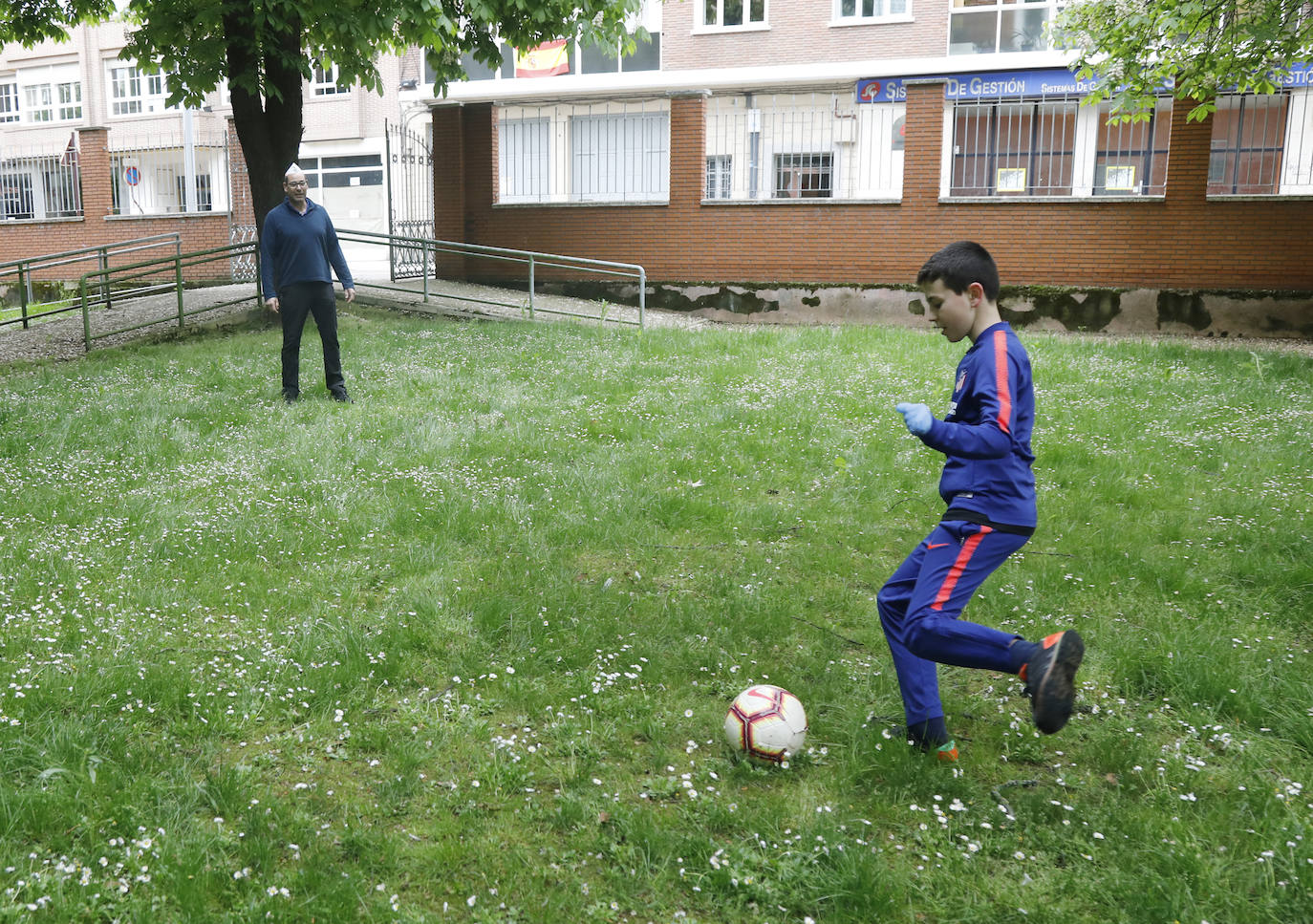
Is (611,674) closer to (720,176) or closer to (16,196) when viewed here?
(720,176)

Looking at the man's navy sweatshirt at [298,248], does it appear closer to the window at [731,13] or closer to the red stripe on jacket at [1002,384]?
the red stripe on jacket at [1002,384]

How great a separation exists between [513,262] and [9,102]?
105ft

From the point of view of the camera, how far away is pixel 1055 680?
3348mm

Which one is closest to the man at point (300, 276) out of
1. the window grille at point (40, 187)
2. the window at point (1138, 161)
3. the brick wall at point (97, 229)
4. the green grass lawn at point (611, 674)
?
the green grass lawn at point (611, 674)

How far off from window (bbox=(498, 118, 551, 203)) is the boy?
56.4 ft

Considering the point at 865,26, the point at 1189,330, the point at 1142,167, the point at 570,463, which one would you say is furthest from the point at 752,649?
the point at 865,26

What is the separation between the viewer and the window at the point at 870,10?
2484cm

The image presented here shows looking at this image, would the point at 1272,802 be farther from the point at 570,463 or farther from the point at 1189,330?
the point at 1189,330

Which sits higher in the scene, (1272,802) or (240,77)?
(240,77)

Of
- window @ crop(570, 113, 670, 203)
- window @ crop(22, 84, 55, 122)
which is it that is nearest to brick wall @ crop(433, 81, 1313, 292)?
window @ crop(570, 113, 670, 203)

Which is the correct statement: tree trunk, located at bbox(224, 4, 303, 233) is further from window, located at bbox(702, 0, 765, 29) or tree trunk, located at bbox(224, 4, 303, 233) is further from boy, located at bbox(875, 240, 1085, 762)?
window, located at bbox(702, 0, 765, 29)

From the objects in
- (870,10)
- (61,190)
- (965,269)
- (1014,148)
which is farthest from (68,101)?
(965,269)

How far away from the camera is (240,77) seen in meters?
13.2

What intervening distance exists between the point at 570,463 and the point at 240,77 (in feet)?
28.3
